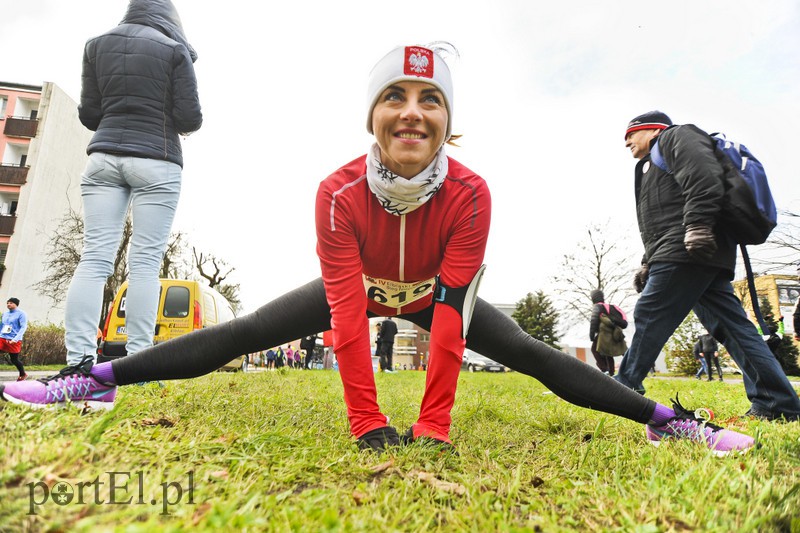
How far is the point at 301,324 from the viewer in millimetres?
2750

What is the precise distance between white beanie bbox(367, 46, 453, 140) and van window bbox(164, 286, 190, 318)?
32.7ft

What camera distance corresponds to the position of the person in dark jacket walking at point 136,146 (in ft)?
11.5

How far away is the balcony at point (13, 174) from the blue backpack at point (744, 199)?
129 feet

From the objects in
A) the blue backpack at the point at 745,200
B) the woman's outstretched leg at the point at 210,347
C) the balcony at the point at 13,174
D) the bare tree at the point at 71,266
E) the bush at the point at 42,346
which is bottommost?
the bush at the point at 42,346

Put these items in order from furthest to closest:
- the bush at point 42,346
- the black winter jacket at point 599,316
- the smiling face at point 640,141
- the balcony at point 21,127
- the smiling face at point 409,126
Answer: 1. the balcony at point 21,127
2. the bush at point 42,346
3. the black winter jacket at point 599,316
4. the smiling face at point 640,141
5. the smiling face at point 409,126

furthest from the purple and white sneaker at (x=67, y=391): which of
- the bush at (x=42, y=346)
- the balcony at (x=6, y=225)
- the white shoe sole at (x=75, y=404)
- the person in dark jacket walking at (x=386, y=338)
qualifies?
the balcony at (x=6, y=225)

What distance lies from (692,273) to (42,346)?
24.0 meters

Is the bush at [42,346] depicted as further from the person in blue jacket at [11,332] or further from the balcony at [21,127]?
the balcony at [21,127]

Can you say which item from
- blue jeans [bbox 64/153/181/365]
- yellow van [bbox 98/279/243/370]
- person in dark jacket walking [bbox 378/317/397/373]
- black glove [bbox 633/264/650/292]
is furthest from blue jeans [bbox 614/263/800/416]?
person in dark jacket walking [bbox 378/317/397/373]

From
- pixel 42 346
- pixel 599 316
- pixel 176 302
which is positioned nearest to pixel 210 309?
pixel 176 302

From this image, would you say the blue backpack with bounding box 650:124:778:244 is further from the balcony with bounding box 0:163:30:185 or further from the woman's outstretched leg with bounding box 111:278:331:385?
the balcony with bounding box 0:163:30:185

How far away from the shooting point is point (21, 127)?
32.7 metres

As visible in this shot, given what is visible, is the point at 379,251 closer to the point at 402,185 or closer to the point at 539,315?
the point at 402,185

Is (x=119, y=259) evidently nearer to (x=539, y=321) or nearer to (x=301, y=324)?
(x=301, y=324)
